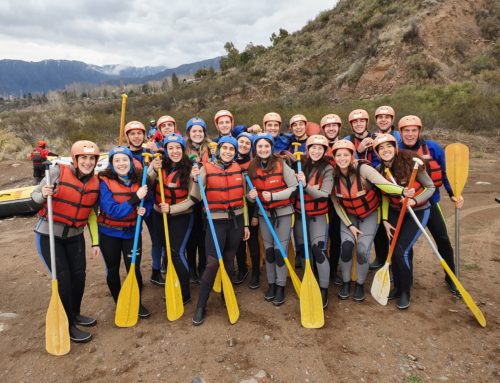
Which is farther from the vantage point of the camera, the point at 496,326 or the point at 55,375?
the point at 496,326

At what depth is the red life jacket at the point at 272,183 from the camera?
395 cm

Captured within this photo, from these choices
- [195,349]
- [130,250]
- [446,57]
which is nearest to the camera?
[195,349]

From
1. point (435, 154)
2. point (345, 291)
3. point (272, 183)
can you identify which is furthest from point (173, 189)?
point (435, 154)

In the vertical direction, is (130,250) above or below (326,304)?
above

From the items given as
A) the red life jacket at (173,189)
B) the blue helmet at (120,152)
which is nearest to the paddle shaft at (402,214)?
the red life jacket at (173,189)

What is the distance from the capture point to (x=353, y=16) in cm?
2836

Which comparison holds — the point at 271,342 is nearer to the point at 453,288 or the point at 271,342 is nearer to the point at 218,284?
the point at 218,284

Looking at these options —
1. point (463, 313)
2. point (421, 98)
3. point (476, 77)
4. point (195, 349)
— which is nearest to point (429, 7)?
point (476, 77)

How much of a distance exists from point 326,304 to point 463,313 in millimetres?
1459

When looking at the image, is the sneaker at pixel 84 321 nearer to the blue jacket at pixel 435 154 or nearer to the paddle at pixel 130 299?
the paddle at pixel 130 299

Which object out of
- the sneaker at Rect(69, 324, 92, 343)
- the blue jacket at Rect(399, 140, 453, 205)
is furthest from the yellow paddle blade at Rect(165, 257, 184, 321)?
the blue jacket at Rect(399, 140, 453, 205)

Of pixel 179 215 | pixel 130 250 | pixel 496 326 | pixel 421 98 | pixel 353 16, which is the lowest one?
pixel 496 326

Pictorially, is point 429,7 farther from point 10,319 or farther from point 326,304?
point 10,319

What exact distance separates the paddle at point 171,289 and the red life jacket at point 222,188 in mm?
537
